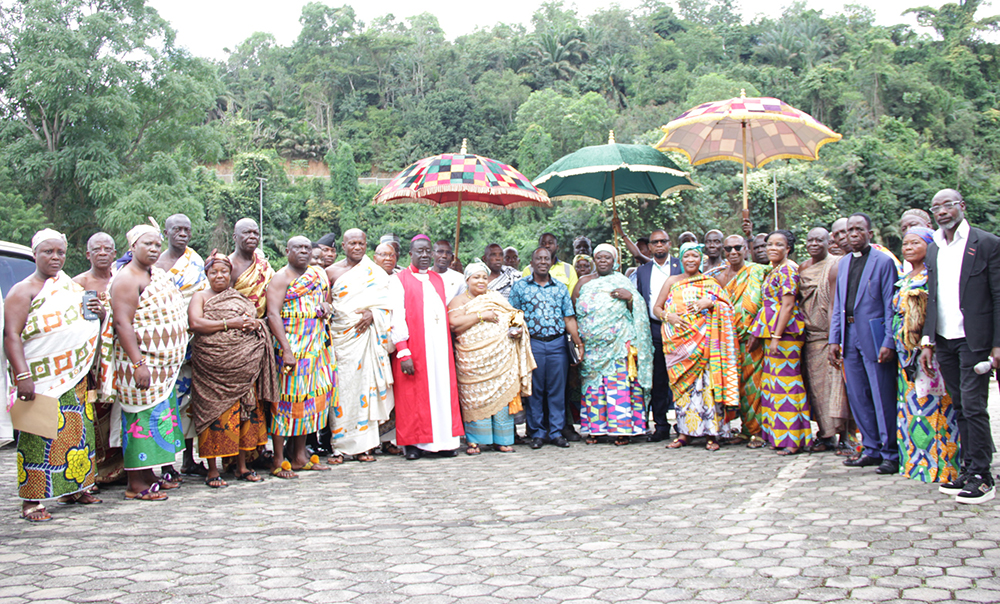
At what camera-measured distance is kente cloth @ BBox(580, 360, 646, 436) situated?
7293 mm

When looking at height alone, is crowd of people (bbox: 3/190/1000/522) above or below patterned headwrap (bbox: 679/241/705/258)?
below

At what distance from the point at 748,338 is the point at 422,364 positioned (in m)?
3.06

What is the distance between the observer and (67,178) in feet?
85.9

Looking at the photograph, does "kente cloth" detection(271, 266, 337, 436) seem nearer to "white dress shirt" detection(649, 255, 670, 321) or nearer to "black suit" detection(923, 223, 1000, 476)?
"white dress shirt" detection(649, 255, 670, 321)

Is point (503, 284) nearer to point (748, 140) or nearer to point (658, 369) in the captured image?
point (658, 369)

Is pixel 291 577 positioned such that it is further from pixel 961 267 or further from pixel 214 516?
pixel 961 267

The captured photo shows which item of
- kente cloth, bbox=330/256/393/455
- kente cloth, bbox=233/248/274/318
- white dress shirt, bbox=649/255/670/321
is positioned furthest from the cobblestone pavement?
white dress shirt, bbox=649/255/670/321

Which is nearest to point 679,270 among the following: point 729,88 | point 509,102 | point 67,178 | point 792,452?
point 792,452

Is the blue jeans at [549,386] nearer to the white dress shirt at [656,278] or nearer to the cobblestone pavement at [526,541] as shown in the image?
the white dress shirt at [656,278]

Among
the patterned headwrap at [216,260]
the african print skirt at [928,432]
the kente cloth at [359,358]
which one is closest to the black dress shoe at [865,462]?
the african print skirt at [928,432]

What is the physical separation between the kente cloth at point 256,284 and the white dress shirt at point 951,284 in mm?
4944

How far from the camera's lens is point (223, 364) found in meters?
5.59

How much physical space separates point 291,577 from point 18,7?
29.4m

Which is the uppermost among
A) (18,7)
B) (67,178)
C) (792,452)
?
(18,7)
